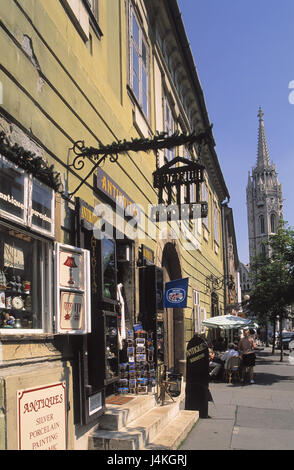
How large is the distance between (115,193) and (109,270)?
149 centimetres

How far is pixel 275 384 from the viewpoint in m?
14.2

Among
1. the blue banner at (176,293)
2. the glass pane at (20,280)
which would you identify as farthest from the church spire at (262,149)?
the glass pane at (20,280)

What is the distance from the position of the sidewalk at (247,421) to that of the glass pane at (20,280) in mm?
3046

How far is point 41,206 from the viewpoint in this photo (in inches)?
208

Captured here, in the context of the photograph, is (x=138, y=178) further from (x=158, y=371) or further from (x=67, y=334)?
(x=67, y=334)

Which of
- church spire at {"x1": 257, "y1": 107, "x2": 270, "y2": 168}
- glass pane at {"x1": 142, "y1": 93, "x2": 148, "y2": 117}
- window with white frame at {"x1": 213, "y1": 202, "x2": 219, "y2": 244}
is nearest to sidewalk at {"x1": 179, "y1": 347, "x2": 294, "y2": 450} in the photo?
glass pane at {"x1": 142, "y1": 93, "x2": 148, "y2": 117}

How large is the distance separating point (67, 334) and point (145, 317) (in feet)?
13.4

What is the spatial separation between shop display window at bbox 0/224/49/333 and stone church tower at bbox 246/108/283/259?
129 m

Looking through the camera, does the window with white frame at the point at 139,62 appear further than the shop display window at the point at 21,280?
Yes

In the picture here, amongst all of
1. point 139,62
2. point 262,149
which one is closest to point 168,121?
point 139,62

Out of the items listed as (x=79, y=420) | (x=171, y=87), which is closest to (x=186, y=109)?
(x=171, y=87)

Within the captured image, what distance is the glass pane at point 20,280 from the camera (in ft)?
15.8

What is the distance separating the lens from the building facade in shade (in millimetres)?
4746

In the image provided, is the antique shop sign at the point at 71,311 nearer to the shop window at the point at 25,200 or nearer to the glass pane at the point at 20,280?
the glass pane at the point at 20,280
